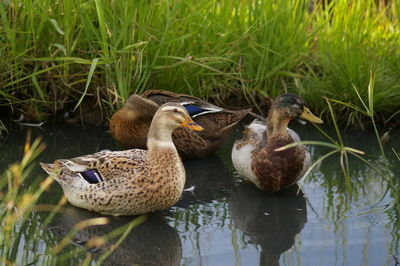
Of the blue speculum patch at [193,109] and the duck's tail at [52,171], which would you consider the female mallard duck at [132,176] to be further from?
the blue speculum patch at [193,109]

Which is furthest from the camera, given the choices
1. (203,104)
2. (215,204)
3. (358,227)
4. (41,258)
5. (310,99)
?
(310,99)

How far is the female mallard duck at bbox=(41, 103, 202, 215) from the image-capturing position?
160 inches

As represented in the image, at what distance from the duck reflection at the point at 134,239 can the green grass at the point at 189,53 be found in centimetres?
128

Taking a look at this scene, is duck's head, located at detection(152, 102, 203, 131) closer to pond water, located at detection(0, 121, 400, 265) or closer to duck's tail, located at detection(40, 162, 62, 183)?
pond water, located at detection(0, 121, 400, 265)

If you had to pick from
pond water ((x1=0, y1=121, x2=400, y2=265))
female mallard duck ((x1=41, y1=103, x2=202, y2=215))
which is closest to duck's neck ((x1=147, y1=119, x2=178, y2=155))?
female mallard duck ((x1=41, y1=103, x2=202, y2=215))

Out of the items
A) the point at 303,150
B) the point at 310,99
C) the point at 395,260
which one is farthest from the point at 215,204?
the point at 310,99

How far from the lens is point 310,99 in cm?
595

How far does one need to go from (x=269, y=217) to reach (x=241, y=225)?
0.75 ft

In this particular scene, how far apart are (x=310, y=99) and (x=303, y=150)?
1.35 metres

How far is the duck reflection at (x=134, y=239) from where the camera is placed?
3.67m

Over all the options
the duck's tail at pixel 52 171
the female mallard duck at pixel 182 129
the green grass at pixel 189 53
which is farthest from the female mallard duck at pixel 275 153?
the duck's tail at pixel 52 171

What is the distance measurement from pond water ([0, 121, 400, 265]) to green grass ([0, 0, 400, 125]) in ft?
1.90

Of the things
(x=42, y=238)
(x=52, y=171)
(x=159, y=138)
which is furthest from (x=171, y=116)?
(x=42, y=238)

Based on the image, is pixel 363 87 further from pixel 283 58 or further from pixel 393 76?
pixel 283 58
